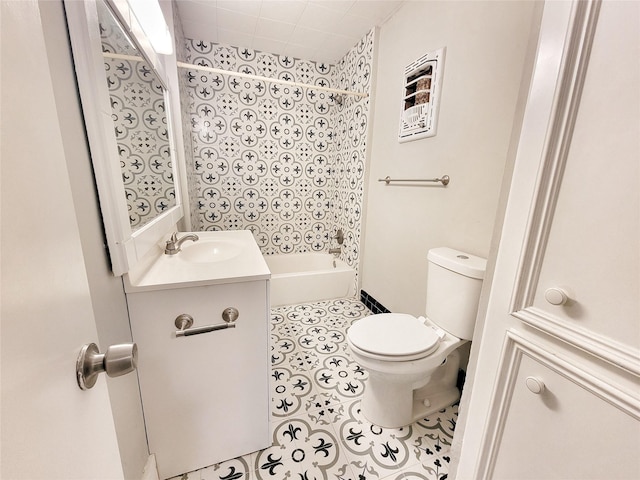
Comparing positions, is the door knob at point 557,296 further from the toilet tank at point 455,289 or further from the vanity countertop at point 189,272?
the vanity countertop at point 189,272

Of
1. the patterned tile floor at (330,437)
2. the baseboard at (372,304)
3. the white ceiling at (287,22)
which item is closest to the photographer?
the patterned tile floor at (330,437)

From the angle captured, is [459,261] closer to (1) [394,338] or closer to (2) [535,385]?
(1) [394,338]

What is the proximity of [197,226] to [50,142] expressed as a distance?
224cm

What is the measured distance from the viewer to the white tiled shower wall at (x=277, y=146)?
7.47 ft

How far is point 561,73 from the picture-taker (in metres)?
0.48

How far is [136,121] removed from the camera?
39.5 inches

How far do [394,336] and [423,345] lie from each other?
0.41 ft

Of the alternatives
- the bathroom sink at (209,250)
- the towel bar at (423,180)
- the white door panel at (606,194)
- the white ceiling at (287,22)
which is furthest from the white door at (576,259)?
the white ceiling at (287,22)

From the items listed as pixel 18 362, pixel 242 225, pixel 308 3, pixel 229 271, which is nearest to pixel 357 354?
pixel 229 271

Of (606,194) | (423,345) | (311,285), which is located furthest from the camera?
(311,285)

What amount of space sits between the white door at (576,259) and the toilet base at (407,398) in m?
0.63

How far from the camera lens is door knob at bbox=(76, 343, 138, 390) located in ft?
1.17

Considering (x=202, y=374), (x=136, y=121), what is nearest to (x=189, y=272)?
(x=202, y=374)

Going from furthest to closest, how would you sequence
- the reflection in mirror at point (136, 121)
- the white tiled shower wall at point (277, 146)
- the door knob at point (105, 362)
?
1. the white tiled shower wall at point (277, 146)
2. the reflection in mirror at point (136, 121)
3. the door knob at point (105, 362)
